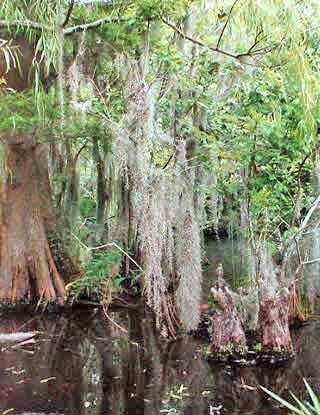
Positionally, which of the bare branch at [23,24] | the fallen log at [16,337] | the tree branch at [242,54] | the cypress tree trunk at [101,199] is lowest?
the fallen log at [16,337]

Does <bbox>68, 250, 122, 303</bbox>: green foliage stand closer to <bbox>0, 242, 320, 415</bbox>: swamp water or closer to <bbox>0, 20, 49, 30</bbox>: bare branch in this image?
<bbox>0, 242, 320, 415</bbox>: swamp water

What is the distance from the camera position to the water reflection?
12.4ft

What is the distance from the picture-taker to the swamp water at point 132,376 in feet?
12.4

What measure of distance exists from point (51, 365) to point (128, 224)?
2.68m

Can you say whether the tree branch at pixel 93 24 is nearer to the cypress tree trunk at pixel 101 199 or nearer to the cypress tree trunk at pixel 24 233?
the cypress tree trunk at pixel 24 233

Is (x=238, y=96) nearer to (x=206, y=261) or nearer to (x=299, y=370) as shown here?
(x=299, y=370)

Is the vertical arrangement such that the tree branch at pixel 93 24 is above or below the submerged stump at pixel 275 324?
above

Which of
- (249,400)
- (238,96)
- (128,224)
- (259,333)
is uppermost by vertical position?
(238,96)

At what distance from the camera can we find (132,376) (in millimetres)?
4371

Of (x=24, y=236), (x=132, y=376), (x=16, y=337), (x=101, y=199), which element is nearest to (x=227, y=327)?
(x=132, y=376)

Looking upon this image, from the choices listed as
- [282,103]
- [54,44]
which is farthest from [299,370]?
[54,44]

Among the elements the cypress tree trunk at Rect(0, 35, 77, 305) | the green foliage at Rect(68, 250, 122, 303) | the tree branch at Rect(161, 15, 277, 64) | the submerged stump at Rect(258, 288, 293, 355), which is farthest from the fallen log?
the tree branch at Rect(161, 15, 277, 64)

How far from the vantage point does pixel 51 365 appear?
4.65 m

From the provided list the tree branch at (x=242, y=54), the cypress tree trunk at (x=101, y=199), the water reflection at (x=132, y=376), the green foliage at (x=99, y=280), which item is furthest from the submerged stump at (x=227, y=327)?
A: the cypress tree trunk at (x=101, y=199)
